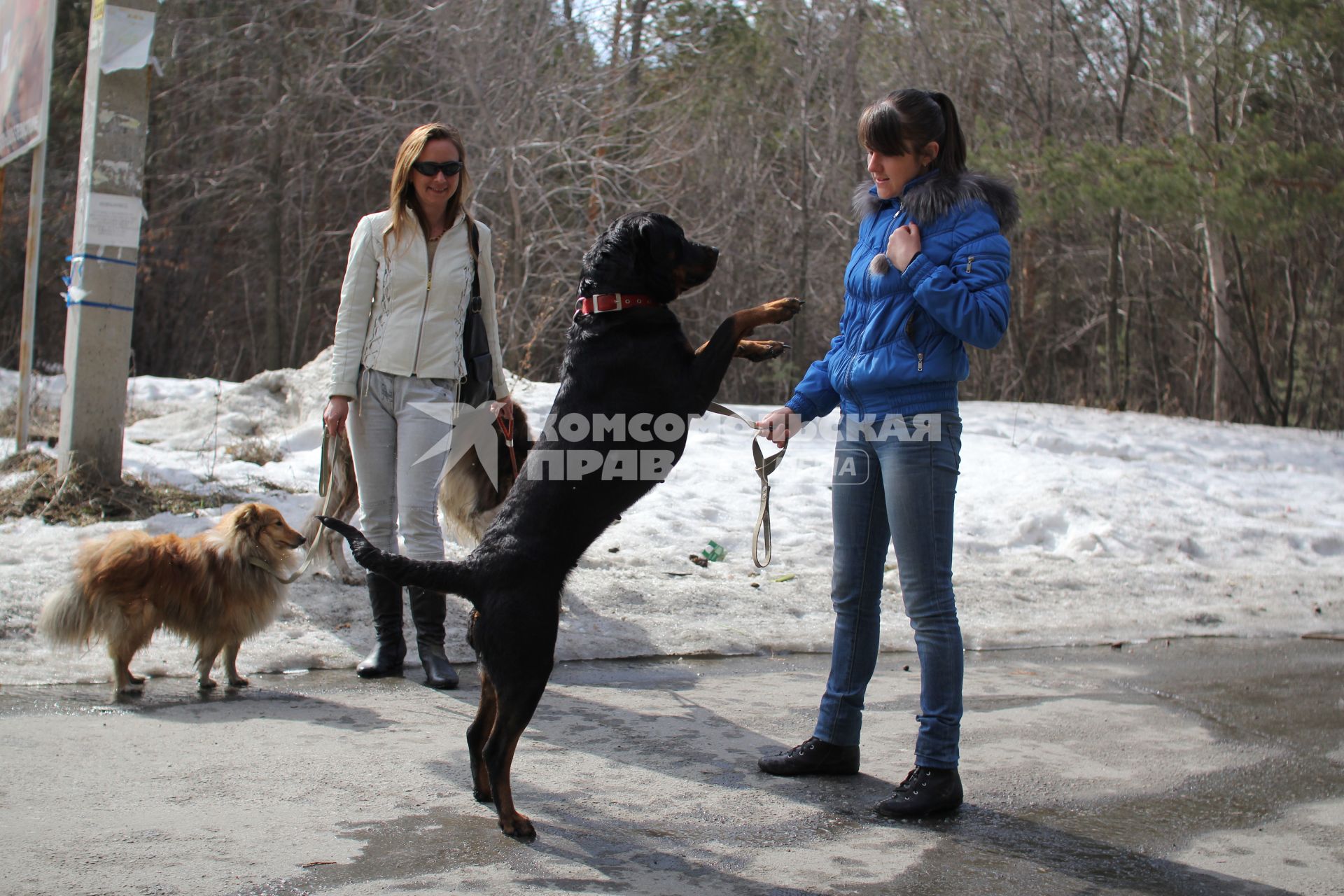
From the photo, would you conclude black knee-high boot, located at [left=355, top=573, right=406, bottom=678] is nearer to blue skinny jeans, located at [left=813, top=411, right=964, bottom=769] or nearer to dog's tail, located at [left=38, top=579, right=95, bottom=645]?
dog's tail, located at [left=38, top=579, right=95, bottom=645]

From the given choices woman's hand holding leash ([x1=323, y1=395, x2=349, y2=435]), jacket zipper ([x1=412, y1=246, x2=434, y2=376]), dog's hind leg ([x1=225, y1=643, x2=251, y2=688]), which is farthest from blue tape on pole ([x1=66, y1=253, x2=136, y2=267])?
dog's hind leg ([x1=225, y1=643, x2=251, y2=688])

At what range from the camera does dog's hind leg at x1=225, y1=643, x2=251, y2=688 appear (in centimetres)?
409

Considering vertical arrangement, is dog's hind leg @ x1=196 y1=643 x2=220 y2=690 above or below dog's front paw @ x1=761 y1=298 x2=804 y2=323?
below

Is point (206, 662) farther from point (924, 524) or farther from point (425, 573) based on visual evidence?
point (924, 524)

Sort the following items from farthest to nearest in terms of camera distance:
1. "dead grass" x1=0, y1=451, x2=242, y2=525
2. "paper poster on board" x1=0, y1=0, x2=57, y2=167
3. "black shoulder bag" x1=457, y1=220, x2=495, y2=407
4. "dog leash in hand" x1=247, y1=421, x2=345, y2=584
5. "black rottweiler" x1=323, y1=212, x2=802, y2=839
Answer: "paper poster on board" x1=0, y1=0, x2=57, y2=167
"dead grass" x1=0, y1=451, x2=242, y2=525
"dog leash in hand" x1=247, y1=421, x2=345, y2=584
"black shoulder bag" x1=457, y1=220, x2=495, y2=407
"black rottweiler" x1=323, y1=212, x2=802, y2=839

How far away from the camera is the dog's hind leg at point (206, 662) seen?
4012 millimetres

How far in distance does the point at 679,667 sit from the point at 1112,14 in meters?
13.1

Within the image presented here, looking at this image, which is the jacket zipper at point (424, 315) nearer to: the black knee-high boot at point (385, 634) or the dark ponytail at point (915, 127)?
the black knee-high boot at point (385, 634)

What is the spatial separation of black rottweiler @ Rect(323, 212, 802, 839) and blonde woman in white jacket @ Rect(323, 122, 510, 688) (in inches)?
50.2

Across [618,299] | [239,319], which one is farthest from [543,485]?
[239,319]

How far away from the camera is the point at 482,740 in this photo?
9.86ft

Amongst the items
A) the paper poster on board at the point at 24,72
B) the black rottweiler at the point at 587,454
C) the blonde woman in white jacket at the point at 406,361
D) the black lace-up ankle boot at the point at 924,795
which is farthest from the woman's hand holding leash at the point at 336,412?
the paper poster on board at the point at 24,72

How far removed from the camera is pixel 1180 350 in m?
18.2

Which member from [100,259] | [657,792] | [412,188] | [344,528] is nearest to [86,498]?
[100,259]
